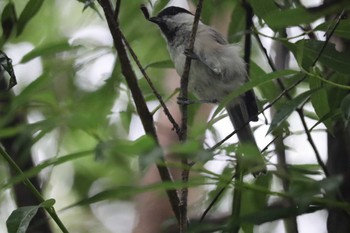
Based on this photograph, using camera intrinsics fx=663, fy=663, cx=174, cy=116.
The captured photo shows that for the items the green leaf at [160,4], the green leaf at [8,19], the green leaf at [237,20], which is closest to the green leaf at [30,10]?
the green leaf at [8,19]

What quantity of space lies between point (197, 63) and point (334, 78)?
796 millimetres

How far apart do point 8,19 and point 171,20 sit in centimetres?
103

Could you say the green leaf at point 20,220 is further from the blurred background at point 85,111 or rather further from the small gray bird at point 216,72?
the small gray bird at point 216,72

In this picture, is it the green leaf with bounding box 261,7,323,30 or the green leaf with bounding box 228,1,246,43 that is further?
the green leaf with bounding box 228,1,246,43

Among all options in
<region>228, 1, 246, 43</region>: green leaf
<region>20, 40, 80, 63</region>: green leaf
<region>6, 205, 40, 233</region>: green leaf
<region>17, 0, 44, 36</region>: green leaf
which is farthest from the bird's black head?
<region>6, 205, 40, 233</region>: green leaf

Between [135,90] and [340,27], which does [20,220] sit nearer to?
[135,90]

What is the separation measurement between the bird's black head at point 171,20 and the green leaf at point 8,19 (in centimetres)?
81

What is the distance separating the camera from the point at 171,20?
2.52 meters

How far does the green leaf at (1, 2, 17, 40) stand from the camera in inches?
61.4

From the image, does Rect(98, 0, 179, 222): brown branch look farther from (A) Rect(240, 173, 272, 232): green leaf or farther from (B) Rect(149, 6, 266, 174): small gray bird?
(B) Rect(149, 6, 266, 174): small gray bird

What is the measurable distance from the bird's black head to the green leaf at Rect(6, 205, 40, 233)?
1300 mm

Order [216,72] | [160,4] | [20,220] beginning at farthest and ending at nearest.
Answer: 1. [216,72]
2. [160,4]
3. [20,220]

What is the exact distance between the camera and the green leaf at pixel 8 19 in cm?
156

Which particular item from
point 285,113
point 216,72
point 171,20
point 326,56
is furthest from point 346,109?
point 171,20
